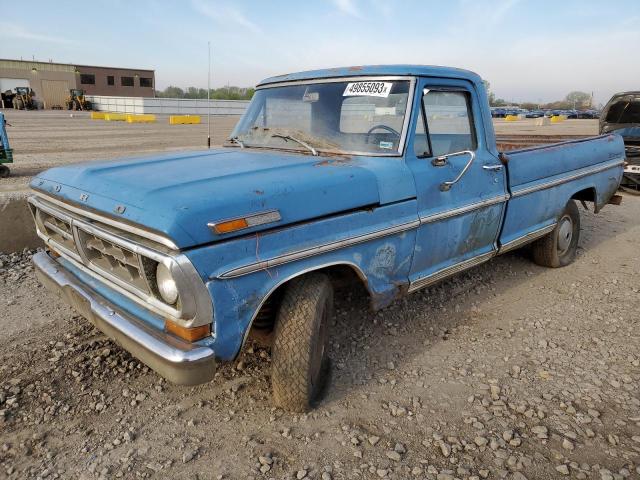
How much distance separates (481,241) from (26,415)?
11.0 feet

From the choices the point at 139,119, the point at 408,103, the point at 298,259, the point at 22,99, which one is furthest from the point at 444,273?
the point at 22,99

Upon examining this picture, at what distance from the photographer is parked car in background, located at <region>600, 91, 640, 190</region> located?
9.45 meters

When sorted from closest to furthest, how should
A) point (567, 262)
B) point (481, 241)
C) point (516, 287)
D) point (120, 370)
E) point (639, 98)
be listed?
point (120, 370) < point (481, 241) < point (516, 287) < point (567, 262) < point (639, 98)

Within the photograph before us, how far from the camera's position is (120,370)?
123 inches

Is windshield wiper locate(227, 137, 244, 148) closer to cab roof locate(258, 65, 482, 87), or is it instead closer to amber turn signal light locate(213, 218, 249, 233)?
cab roof locate(258, 65, 482, 87)

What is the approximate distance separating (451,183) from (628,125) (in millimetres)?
8893

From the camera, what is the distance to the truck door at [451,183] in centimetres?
329

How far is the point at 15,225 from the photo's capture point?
16.4ft

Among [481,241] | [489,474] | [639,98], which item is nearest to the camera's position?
[489,474]

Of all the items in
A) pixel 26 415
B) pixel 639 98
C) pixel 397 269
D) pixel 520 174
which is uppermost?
pixel 639 98

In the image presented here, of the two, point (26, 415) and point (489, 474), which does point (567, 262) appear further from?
point (26, 415)

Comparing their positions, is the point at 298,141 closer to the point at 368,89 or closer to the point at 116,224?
the point at 368,89

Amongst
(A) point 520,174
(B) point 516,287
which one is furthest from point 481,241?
(B) point 516,287

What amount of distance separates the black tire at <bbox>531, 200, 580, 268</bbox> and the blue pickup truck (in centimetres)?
93
